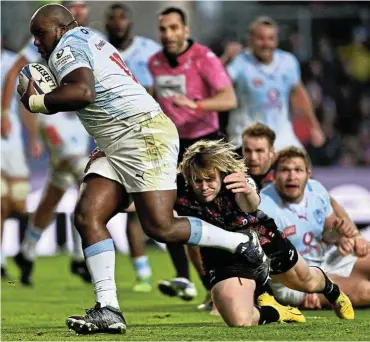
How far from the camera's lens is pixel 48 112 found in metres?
7.35

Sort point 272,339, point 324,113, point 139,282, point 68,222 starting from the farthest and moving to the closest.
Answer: point 324,113 < point 68,222 < point 139,282 < point 272,339

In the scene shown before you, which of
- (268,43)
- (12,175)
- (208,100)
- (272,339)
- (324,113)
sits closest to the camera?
(272,339)

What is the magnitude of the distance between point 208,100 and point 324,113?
915cm

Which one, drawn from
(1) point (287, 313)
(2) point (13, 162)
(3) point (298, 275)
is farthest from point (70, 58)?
(2) point (13, 162)

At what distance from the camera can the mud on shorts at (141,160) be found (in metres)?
7.64

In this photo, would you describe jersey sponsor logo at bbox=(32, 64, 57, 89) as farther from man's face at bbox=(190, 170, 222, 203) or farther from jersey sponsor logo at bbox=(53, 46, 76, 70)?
man's face at bbox=(190, 170, 222, 203)

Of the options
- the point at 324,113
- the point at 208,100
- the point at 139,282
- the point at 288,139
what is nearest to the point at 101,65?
the point at 208,100

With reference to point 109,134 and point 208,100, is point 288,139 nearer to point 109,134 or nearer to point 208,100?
point 208,100

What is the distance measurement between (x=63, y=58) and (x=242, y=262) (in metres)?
1.75

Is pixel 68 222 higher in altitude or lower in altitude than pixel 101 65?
lower

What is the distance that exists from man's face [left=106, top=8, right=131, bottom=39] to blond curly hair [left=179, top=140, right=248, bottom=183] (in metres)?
3.84

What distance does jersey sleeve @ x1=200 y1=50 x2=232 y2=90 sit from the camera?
10.5 meters

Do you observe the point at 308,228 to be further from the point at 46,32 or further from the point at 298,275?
the point at 46,32

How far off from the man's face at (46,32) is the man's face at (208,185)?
123cm
